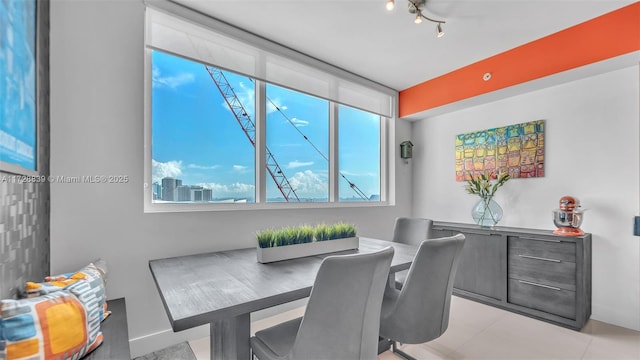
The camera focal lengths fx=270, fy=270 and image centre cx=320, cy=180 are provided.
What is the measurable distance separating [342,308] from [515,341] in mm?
2030

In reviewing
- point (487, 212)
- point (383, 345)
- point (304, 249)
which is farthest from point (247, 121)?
point (487, 212)

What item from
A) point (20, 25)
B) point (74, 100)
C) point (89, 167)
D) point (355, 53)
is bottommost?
point (89, 167)

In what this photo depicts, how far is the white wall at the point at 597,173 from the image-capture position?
242 centimetres

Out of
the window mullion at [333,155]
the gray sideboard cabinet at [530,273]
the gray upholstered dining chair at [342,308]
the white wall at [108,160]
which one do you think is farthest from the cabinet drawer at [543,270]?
the white wall at [108,160]

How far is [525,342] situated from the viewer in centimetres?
216

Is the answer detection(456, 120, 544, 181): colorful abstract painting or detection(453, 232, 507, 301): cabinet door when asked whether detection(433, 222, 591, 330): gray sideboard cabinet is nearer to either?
detection(453, 232, 507, 301): cabinet door

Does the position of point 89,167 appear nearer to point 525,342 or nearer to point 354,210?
point 354,210

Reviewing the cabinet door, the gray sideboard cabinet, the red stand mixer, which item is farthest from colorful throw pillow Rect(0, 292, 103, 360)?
the red stand mixer

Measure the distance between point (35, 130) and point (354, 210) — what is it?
2895mm

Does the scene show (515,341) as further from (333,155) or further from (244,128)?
(244,128)

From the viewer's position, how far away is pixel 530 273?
2615 millimetres

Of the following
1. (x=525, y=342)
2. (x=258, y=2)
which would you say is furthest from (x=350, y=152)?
(x=525, y=342)

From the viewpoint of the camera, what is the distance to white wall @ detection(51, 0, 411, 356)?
1744mm

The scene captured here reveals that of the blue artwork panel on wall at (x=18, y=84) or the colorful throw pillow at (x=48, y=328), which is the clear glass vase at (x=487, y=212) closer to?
the colorful throw pillow at (x=48, y=328)
